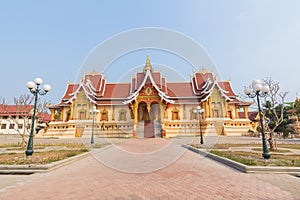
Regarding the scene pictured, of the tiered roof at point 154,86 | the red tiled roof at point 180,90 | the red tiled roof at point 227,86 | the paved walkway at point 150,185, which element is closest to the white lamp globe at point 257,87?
the paved walkway at point 150,185

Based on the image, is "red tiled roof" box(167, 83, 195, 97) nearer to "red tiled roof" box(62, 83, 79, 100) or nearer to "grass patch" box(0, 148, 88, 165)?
"red tiled roof" box(62, 83, 79, 100)

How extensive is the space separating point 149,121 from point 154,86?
553 centimetres

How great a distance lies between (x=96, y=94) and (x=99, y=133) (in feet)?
21.8

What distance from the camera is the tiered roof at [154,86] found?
26.6 meters

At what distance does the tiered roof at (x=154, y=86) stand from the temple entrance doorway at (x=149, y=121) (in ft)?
8.73

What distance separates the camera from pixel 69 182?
4.33 m

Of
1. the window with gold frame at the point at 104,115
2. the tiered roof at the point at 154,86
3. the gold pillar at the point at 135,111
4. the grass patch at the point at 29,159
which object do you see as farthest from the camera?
the window with gold frame at the point at 104,115

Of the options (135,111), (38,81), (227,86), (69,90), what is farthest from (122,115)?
(38,81)

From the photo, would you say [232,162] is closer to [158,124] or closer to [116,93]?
[158,124]

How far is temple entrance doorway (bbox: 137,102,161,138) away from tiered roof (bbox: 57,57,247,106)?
266 cm

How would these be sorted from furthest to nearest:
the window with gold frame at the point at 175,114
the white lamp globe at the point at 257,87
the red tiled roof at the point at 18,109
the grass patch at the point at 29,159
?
the window with gold frame at the point at 175,114 → the red tiled roof at the point at 18,109 → the white lamp globe at the point at 257,87 → the grass patch at the point at 29,159

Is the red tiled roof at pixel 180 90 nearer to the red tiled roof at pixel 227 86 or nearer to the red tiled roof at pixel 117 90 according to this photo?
the red tiled roof at pixel 227 86

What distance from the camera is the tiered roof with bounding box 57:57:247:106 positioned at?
87.2ft

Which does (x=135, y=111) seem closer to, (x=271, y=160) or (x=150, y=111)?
(x=150, y=111)
